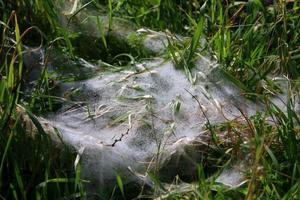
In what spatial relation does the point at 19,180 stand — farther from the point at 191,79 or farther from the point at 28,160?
the point at 191,79

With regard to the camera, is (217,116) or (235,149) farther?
(217,116)

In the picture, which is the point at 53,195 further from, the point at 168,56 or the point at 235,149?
the point at 168,56

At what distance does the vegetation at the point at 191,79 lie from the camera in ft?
6.64

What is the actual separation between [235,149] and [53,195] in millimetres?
646

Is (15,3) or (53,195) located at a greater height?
(15,3)

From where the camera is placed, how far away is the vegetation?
2.02 m

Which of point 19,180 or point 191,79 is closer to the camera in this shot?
point 19,180

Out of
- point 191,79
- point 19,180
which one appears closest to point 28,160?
point 19,180

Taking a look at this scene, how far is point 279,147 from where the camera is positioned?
2.22 meters

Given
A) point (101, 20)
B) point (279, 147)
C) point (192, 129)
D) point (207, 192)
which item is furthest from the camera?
point (101, 20)

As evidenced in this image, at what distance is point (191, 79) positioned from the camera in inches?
102

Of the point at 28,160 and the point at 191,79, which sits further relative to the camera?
the point at 191,79

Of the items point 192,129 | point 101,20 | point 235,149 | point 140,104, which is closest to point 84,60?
point 101,20

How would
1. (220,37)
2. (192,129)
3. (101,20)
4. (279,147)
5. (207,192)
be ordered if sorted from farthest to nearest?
(101,20) → (220,37) → (192,129) → (279,147) → (207,192)
